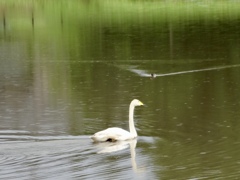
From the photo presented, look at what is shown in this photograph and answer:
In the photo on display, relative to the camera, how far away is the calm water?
13000 mm

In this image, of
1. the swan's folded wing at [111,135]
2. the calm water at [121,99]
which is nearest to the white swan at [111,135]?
the swan's folded wing at [111,135]

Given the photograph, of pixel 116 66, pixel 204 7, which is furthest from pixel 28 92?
pixel 204 7

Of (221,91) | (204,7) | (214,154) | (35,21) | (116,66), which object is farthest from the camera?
(204,7)

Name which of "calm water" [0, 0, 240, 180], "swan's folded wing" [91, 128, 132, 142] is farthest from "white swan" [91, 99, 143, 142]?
"calm water" [0, 0, 240, 180]

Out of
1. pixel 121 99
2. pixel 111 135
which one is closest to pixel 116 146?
pixel 111 135

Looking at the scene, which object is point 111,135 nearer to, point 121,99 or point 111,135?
point 111,135

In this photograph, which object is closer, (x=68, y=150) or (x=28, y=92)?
(x=68, y=150)

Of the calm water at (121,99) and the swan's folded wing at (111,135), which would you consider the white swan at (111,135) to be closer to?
the swan's folded wing at (111,135)

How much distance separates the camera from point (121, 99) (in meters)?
20.9

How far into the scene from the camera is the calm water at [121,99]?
13000 mm

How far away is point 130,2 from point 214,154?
5627 cm

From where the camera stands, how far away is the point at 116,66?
2977 cm

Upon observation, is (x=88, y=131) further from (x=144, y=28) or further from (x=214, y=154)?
(x=144, y=28)

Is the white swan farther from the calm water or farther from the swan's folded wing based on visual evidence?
the calm water
